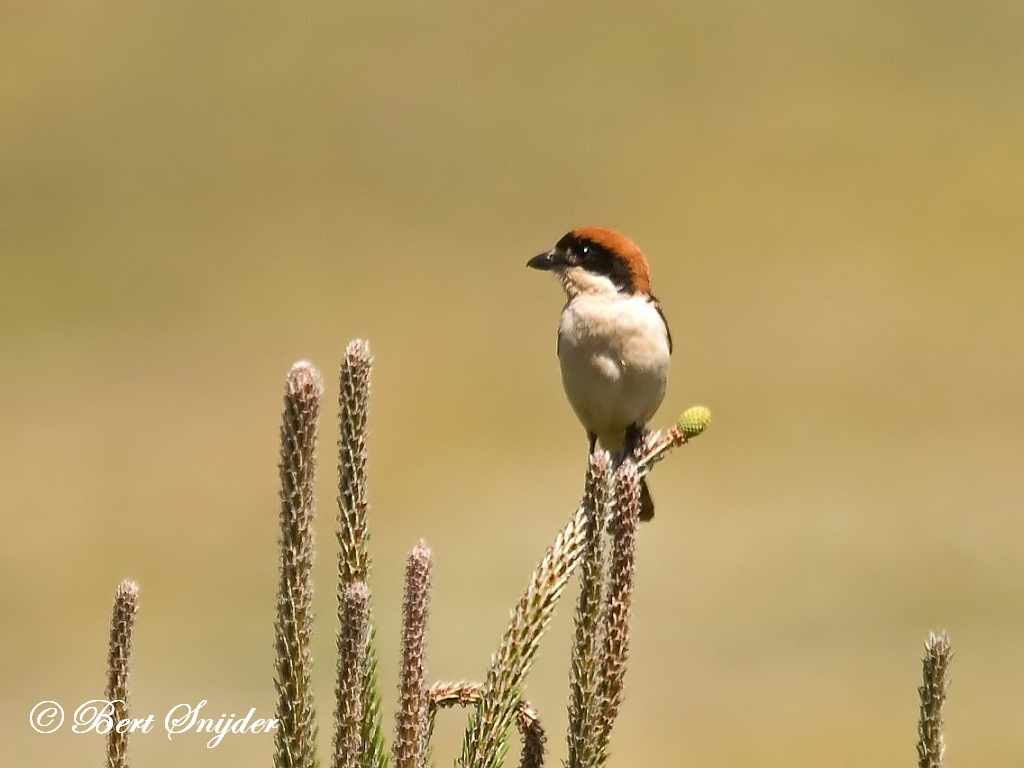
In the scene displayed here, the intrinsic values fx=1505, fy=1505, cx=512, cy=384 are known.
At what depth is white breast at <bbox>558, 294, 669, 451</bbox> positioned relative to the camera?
5.95m

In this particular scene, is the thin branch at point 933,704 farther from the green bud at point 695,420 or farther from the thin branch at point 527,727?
the green bud at point 695,420

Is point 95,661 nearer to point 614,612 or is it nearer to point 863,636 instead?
point 863,636

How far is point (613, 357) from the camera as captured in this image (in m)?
5.97

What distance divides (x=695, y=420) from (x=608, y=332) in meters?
1.99

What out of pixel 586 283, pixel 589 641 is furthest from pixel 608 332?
pixel 589 641

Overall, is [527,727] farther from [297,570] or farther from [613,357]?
[613,357]

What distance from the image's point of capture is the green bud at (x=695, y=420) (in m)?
3.98

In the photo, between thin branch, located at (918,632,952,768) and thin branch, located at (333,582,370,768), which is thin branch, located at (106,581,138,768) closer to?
thin branch, located at (333,582,370,768)

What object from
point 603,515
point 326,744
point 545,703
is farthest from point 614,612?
point 545,703

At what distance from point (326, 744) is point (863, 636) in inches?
621

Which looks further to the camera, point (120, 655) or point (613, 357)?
point (613, 357)

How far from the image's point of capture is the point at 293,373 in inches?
104

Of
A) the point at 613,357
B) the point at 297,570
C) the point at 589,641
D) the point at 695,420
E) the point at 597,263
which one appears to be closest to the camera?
the point at 297,570

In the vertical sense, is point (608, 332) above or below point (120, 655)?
above
